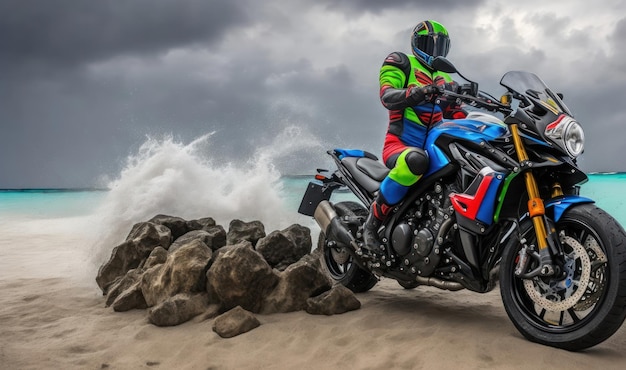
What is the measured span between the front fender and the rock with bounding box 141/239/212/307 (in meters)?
2.76

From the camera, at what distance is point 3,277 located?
7340mm

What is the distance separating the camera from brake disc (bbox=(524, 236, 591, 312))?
3312 millimetres

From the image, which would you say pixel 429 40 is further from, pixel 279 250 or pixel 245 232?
pixel 245 232

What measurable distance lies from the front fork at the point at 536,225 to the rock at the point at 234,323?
1909 mm

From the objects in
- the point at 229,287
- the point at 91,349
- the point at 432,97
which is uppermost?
the point at 432,97

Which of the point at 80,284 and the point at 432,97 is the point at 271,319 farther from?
the point at 80,284

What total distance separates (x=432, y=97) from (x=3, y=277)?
587 cm

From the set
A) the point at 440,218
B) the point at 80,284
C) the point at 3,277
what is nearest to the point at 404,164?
the point at 440,218

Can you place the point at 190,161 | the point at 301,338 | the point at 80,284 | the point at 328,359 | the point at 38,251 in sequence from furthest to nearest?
the point at 38,251 → the point at 190,161 → the point at 80,284 → the point at 301,338 → the point at 328,359

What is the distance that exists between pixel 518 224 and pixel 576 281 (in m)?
0.47

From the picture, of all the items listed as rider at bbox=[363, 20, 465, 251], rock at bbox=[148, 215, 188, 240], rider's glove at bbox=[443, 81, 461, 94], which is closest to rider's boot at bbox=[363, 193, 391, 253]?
rider at bbox=[363, 20, 465, 251]

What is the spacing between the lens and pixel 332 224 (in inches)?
211

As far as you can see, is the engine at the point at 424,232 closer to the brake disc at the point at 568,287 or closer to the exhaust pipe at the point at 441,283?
the exhaust pipe at the point at 441,283

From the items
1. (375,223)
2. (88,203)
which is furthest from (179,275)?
(88,203)
